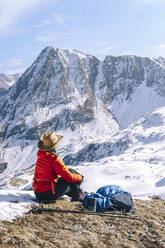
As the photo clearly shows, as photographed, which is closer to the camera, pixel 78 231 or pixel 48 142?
pixel 78 231

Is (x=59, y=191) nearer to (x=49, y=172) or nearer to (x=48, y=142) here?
(x=49, y=172)

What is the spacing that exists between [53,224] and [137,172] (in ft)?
252

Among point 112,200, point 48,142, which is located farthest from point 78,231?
point 48,142

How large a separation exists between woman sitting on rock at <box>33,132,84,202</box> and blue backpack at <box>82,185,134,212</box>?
1.03 meters

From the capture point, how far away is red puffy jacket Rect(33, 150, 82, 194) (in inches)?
451

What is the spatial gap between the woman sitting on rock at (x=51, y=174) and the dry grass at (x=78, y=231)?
0.67 meters

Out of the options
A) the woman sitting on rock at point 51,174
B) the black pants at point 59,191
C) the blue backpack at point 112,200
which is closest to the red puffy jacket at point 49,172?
the woman sitting on rock at point 51,174

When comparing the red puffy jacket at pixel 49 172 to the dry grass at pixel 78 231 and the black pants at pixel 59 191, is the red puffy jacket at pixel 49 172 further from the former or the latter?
the dry grass at pixel 78 231

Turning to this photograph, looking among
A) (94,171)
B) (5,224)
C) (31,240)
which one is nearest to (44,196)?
(5,224)

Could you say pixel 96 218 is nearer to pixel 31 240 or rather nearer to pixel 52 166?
pixel 52 166

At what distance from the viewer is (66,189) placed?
40.5ft

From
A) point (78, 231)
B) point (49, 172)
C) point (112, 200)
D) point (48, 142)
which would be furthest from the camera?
point (112, 200)

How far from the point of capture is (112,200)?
12.1 metres

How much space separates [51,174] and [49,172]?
0.16 meters
